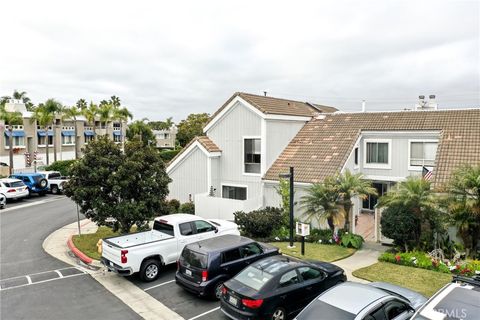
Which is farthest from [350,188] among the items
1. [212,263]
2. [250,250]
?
[212,263]

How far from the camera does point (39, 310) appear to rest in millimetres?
10328

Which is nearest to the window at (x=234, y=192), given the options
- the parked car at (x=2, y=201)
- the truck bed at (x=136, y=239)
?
the truck bed at (x=136, y=239)

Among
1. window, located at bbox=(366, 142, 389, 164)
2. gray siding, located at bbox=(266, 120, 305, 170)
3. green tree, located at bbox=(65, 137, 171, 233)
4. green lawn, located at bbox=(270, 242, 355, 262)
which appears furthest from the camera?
window, located at bbox=(366, 142, 389, 164)

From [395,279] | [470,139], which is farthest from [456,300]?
[470,139]

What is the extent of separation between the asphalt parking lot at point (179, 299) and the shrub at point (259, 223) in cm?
486

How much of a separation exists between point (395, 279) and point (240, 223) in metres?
7.30

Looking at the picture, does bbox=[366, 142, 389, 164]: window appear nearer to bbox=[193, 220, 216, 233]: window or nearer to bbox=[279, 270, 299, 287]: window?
bbox=[193, 220, 216, 233]: window

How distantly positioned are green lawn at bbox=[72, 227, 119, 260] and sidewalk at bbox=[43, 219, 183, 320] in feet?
1.62

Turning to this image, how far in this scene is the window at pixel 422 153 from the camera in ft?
65.4

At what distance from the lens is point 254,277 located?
9359mm

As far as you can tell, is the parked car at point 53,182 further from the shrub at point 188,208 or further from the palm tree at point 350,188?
the palm tree at point 350,188

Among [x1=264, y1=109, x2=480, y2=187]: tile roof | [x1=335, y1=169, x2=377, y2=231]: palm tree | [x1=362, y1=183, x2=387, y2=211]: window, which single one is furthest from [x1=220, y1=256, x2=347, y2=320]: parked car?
[x1=362, y1=183, x2=387, y2=211]: window

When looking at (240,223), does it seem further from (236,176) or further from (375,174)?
(375,174)

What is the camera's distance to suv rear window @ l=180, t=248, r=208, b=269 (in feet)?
34.4
